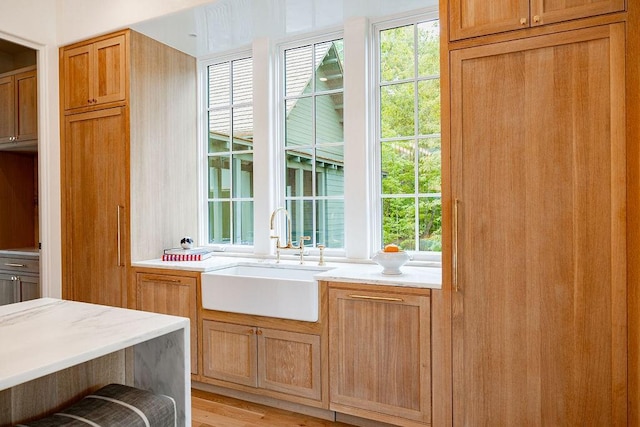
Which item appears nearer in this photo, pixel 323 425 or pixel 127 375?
pixel 127 375

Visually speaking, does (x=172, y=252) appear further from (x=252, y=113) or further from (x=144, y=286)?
(x=252, y=113)

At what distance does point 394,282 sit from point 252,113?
1.90 metres

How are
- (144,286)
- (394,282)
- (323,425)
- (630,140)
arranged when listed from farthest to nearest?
(144,286) → (323,425) → (394,282) → (630,140)

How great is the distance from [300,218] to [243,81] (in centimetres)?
121

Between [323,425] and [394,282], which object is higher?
[394,282]

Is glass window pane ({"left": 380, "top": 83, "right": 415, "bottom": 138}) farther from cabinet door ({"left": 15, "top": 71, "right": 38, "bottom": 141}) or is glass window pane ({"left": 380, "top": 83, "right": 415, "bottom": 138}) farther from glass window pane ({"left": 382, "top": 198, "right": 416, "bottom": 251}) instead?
cabinet door ({"left": 15, "top": 71, "right": 38, "bottom": 141})

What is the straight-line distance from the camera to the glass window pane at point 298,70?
3219mm

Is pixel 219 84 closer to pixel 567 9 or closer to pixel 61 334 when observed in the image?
pixel 567 9

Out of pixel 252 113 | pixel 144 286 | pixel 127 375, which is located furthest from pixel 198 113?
pixel 127 375

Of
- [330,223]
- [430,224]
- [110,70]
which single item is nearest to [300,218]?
[330,223]

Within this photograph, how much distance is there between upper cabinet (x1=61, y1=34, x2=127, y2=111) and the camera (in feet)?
10.0

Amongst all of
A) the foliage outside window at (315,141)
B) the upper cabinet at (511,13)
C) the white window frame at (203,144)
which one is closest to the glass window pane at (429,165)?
the foliage outside window at (315,141)

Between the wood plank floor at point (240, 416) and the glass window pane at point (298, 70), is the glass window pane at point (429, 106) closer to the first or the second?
the glass window pane at point (298, 70)

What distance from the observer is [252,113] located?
135 inches
